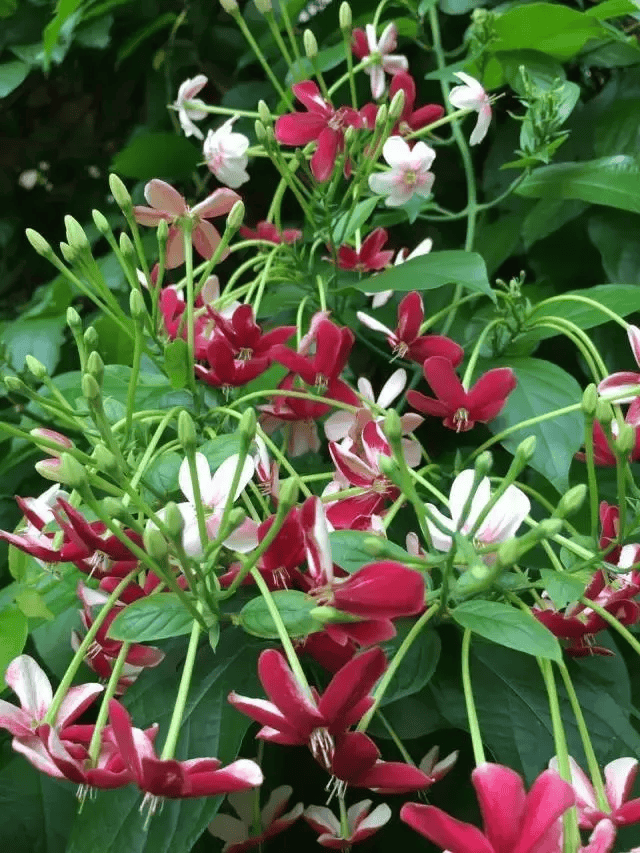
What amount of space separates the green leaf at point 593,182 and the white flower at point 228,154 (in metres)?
0.23

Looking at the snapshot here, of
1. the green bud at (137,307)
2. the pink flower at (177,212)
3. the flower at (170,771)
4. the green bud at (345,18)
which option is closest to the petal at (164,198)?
the pink flower at (177,212)

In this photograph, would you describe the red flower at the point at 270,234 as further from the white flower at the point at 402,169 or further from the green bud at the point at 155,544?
the green bud at the point at 155,544

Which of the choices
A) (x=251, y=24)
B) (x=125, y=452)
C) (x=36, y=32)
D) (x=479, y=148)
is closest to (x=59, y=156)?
(x=36, y=32)

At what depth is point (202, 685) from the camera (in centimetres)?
43

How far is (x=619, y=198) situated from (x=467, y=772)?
0.43 m

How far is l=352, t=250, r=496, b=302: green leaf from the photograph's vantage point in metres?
0.57

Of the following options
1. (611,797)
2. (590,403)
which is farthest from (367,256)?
(611,797)

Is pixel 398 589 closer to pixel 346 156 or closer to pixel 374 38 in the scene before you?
pixel 346 156

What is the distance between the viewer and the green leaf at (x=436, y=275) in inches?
22.3

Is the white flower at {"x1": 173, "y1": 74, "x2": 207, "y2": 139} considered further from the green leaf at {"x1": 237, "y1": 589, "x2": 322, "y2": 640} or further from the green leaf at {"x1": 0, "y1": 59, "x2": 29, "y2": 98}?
the green leaf at {"x1": 237, "y1": 589, "x2": 322, "y2": 640}

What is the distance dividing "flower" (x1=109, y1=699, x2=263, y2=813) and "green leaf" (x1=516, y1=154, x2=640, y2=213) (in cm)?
52

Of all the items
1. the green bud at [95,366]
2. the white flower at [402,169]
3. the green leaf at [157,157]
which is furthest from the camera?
the green leaf at [157,157]

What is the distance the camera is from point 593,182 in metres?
0.69

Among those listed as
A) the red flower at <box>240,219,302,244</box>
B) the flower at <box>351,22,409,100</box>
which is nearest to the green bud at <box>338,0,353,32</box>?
the flower at <box>351,22,409,100</box>
